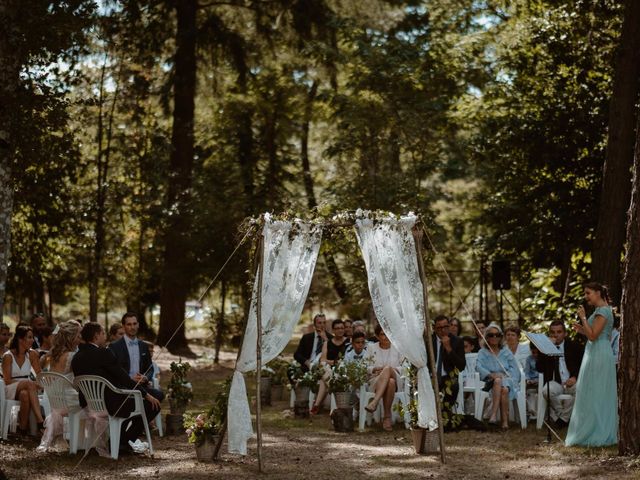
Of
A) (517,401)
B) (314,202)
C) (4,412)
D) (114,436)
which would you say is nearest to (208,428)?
(114,436)

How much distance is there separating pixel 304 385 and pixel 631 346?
15.7ft

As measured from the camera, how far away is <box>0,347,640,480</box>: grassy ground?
8.00m

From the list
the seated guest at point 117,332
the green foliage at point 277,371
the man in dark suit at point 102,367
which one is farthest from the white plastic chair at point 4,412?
the green foliage at point 277,371

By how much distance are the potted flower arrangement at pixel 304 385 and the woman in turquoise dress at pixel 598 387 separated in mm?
3662

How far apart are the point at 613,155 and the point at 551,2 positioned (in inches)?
204

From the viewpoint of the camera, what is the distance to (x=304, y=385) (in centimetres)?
1197

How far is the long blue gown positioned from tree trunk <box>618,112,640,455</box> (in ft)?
2.33

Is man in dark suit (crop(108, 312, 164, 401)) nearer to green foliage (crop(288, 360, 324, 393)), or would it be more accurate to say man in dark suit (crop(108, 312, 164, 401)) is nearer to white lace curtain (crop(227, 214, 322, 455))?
white lace curtain (crop(227, 214, 322, 455))

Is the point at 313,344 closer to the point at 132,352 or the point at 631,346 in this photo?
the point at 132,352

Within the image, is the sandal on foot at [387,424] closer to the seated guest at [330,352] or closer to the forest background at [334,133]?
the seated guest at [330,352]

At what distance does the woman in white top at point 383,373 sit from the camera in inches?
434

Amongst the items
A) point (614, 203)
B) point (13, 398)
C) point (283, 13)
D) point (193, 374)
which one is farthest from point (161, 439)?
point (283, 13)

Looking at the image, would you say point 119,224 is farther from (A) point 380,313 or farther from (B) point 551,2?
(A) point 380,313

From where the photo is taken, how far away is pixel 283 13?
21.1 meters
